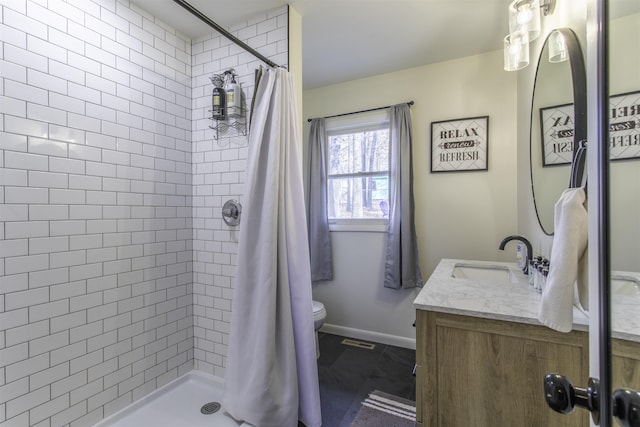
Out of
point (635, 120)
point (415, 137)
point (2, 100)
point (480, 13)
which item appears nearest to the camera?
point (635, 120)

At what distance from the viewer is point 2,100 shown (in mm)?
1244

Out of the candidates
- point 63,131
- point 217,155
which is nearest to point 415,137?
point 217,155

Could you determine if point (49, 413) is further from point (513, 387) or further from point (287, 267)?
point (513, 387)

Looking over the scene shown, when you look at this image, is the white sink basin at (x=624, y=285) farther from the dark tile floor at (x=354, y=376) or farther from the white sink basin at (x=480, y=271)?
the dark tile floor at (x=354, y=376)

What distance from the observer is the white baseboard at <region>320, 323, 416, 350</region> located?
258 centimetres

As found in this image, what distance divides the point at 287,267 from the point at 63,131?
52.5 inches

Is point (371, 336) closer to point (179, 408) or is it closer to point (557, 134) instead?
point (179, 408)

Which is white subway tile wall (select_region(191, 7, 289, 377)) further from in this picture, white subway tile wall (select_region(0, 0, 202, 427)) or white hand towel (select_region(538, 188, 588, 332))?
white hand towel (select_region(538, 188, 588, 332))

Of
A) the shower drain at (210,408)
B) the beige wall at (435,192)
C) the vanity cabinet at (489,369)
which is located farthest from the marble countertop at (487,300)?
the shower drain at (210,408)

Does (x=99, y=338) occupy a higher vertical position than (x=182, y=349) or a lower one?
higher

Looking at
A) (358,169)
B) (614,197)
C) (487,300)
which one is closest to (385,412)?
(487,300)

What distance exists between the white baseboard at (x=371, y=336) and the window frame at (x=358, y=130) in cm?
98

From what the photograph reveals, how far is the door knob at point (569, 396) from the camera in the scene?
0.51 m

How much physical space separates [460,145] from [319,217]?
1432 mm
